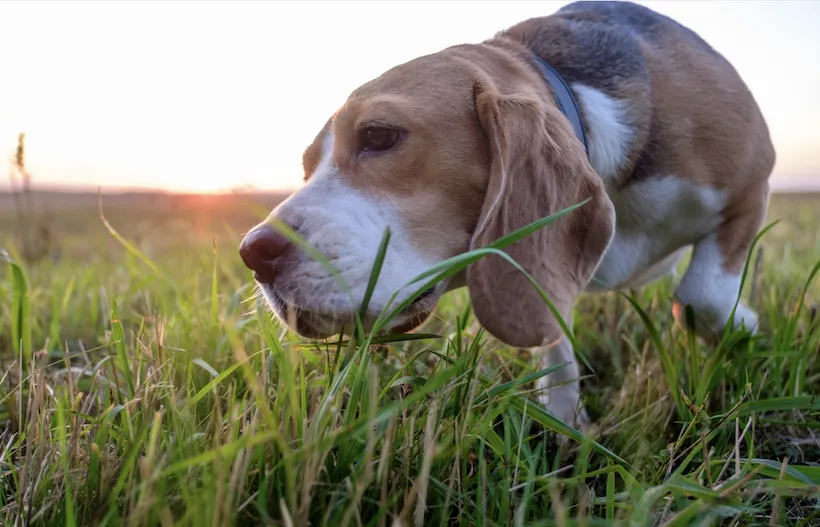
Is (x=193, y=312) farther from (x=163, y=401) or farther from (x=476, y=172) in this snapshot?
(x=476, y=172)

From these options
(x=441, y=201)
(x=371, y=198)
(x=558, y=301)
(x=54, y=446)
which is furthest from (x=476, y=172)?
(x=54, y=446)

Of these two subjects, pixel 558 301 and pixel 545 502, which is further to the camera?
pixel 558 301

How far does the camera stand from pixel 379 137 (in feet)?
6.76

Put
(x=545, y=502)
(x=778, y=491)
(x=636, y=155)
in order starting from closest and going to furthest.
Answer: (x=778, y=491) < (x=545, y=502) < (x=636, y=155)

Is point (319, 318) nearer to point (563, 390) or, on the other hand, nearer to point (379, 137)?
point (379, 137)

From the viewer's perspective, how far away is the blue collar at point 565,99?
2369 millimetres

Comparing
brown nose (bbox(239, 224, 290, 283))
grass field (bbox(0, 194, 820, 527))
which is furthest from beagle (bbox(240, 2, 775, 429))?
grass field (bbox(0, 194, 820, 527))

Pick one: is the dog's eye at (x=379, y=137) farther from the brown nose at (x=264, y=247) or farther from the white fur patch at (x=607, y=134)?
the white fur patch at (x=607, y=134)

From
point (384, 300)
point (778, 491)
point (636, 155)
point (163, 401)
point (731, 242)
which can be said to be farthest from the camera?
point (731, 242)

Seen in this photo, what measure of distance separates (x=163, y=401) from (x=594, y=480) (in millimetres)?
1081

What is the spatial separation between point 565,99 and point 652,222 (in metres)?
0.61

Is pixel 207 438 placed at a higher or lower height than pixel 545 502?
higher

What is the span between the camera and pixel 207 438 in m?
1.40

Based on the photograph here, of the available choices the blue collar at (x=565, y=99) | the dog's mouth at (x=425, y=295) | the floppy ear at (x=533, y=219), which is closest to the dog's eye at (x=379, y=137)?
the floppy ear at (x=533, y=219)
